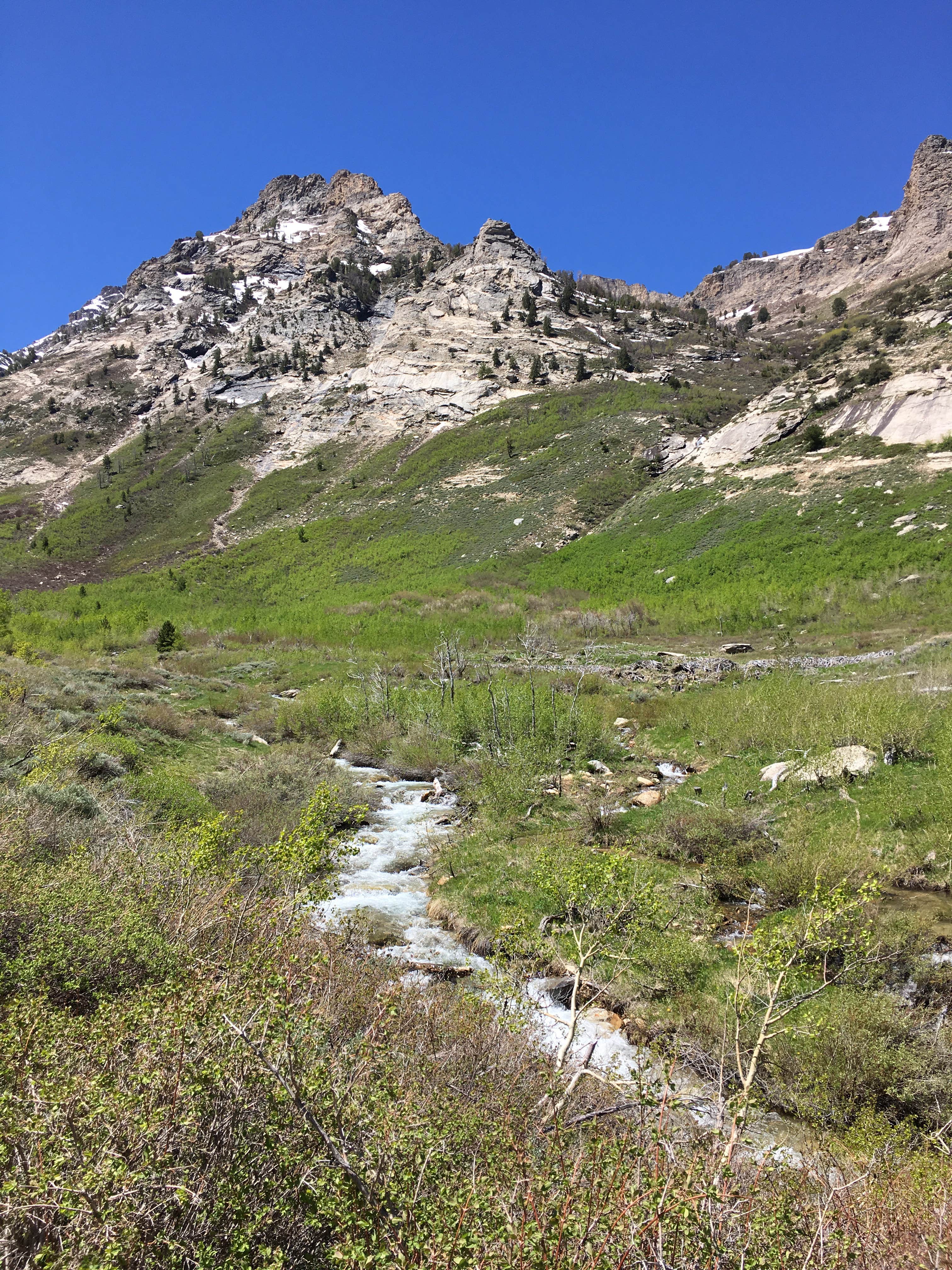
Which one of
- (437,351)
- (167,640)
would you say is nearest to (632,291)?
(437,351)

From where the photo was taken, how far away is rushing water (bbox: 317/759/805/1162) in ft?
13.3

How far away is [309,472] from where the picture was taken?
216ft

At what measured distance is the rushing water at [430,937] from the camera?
4039mm

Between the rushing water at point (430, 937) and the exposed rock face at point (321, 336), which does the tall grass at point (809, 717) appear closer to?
the rushing water at point (430, 937)

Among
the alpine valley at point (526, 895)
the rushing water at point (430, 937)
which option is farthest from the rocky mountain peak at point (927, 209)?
the rushing water at point (430, 937)

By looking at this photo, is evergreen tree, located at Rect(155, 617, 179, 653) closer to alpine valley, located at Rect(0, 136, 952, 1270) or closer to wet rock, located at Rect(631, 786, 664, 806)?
alpine valley, located at Rect(0, 136, 952, 1270)

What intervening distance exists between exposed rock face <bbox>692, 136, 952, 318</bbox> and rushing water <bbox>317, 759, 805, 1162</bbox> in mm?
116027

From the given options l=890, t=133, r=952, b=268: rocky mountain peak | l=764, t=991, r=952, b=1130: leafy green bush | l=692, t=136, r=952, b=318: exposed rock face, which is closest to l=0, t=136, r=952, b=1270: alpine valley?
l=764, t=991, r=952, b=1130: leafy green bush

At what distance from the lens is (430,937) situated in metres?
7.10

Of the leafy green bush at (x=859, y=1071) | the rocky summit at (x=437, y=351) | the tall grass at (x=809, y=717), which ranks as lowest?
the leafy green bush at (x=859, y=1071)

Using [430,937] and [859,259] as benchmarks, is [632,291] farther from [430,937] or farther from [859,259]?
[430,937]

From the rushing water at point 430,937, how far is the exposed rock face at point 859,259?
381 ft

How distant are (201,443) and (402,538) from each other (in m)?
47.7

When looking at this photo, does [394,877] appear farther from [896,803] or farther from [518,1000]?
[896,803]
